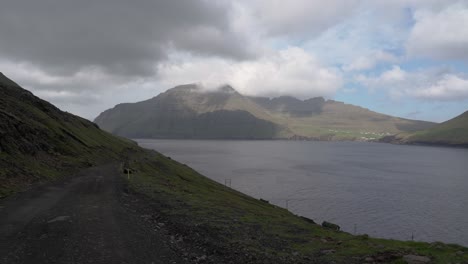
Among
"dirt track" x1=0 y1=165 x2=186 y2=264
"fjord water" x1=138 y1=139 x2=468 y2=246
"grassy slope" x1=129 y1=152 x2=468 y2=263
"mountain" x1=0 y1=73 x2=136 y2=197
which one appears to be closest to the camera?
"dirt track" x1=0 y1=165 x2=186 y2=264

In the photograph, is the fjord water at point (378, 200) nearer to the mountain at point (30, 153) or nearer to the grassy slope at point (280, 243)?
the grassy slope at point (280, 243)

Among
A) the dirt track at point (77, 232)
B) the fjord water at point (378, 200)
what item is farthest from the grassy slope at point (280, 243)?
the fjord water at point (378, 200)

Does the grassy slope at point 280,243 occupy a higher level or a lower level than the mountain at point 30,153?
lower

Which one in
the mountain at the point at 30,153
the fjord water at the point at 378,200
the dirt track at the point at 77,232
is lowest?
the fjord water at the point at 378,200

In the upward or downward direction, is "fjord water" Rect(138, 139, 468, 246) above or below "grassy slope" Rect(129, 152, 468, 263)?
below

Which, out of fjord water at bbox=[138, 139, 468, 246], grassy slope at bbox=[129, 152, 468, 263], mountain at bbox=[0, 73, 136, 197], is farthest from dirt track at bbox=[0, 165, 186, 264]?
fjord water at bbox=[138, 139, 468, 246]

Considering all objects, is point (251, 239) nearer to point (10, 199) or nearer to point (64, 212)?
point (64, 212)

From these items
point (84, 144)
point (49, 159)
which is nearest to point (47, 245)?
point (49, 159)

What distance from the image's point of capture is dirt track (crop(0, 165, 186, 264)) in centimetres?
1661

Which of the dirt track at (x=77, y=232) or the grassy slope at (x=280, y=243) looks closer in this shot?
the dirt track at (x=77, y=232)

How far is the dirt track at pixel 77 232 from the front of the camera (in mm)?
16609

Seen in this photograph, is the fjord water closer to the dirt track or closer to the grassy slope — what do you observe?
the grassy slope

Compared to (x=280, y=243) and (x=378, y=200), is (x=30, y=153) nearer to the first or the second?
(x=280, y=243)

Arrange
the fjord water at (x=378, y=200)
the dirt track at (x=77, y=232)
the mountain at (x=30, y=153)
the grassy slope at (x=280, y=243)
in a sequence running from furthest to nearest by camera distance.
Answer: the fjord water at (x=378, y=200), the mountain at (x=30, y=153), the grassy slope at (x=280, y=243), the dirt track at (x=77, y=232)
